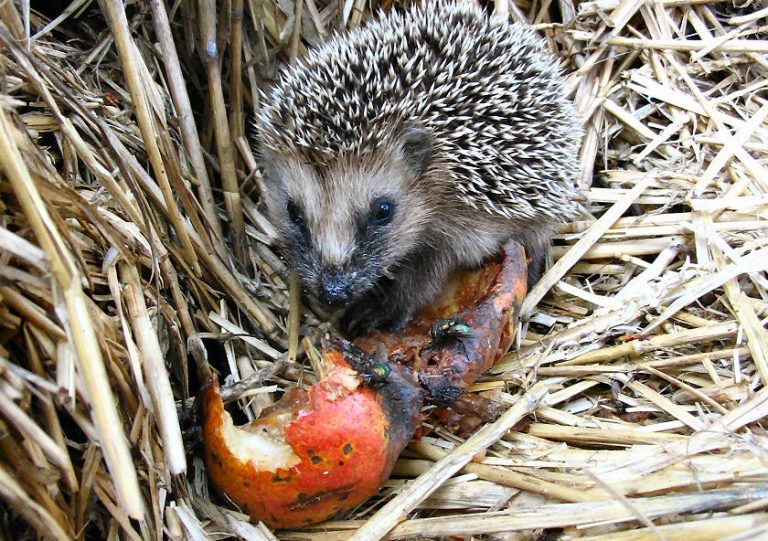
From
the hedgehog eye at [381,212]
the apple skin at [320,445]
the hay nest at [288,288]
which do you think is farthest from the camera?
the hedgehog eye at [381,212]

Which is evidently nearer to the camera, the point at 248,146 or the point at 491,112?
the point at 491,112

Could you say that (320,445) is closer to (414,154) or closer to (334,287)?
(334,287)

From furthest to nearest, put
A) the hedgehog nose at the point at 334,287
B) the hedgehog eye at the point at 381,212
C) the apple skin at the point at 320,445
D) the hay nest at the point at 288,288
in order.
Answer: the hedgehog eye at the point at 381,212, the hedgehog nose at the point at 334,287, the apple skin at the point at 320,445, the hay nest at the point at 288,288

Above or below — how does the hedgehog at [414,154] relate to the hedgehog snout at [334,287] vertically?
above

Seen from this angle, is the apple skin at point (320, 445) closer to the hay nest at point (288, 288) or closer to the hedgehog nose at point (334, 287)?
the hay nest at point (288, 288)

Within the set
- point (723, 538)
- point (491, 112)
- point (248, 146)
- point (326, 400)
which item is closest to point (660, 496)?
point (723, 538)

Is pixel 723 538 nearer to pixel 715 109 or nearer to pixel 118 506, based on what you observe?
pixel 118 506

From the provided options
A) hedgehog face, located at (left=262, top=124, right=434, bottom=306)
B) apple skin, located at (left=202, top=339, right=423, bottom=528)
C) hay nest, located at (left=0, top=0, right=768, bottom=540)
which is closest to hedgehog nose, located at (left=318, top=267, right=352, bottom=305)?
hedgehog face, located at (left=262, top=124, right=434, bottom=306)

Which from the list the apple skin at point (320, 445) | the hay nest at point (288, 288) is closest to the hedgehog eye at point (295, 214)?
the hay nest at point (288, 288)
